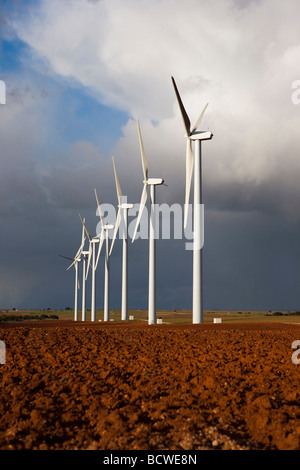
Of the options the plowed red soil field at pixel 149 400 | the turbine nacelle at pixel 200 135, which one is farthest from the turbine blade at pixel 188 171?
the plowed red soil field at pixel 149 400

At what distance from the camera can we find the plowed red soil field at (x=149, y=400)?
10148 mm

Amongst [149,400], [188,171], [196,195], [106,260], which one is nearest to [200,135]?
[188,171]

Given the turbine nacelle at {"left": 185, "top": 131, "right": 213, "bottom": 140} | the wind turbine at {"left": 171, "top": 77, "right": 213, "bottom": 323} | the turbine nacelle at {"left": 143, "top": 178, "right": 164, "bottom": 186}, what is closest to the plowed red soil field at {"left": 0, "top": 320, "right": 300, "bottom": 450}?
the wind turbine at {"left": 171, "top": 77, "right": 213, "bottom": 323}

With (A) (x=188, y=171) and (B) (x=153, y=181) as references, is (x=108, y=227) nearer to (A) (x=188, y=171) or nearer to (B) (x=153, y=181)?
(B) (x=153, y=181)

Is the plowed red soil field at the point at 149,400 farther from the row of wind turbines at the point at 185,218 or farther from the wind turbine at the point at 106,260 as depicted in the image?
the wind turbine at the point at 106,260

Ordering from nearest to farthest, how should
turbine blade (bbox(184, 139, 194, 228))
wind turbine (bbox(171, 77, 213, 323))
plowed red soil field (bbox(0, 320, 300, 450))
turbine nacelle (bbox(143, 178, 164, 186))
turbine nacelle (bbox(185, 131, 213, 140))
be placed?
plowed red soil field (bbox(0, 320, 300, 450))
turbine blade (bbox(184, 139, 194, 228))
wind turbine (bbox(171, 77, 213, 323))
turbine nacelle (bbox(185, 131, 213, 140))
turbine nacelle (bbox(143, 178, 164, 186))

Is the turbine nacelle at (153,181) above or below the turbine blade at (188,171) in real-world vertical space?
above

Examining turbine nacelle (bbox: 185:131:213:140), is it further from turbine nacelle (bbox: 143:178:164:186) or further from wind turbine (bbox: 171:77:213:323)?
turbine nacelle (bbox: 143:178:164:186)

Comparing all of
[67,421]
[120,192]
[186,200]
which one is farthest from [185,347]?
[120,192]

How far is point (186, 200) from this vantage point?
42875mm

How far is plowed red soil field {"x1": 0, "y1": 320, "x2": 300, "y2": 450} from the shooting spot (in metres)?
10.1

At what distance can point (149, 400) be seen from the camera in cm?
1308

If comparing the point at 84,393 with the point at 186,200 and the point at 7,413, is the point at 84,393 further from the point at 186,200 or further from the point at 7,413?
the point at 186,200
